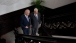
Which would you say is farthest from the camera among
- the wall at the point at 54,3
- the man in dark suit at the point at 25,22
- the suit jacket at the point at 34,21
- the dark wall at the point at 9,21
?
the wall at the point at 54,3

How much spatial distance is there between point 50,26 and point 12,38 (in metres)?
2.07

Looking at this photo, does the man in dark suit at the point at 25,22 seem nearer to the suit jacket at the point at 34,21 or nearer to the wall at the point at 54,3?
the suit jacket at the point at 34,21

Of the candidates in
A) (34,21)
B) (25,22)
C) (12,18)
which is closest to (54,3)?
(34,21)

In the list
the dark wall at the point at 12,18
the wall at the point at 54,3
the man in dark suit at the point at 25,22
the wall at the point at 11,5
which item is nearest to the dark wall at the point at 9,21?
the dark wall at the point at 12,18

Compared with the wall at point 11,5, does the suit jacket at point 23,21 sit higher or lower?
lower

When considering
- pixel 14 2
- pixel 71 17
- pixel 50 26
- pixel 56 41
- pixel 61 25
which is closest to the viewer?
pixel 56 41

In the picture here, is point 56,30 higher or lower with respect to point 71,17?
lower

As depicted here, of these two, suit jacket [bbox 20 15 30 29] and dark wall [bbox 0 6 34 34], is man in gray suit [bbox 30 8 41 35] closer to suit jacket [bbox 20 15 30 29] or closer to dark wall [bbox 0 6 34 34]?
suit jacket [bbox 20 15 30 29]

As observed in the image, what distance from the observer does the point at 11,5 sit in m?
7.46

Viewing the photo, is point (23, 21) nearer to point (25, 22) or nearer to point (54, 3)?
point (25, 22)

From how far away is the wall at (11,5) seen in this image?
→ 7.07 m

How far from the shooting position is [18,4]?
25.8 ft

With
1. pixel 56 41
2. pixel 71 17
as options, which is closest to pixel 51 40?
pixel 56 41

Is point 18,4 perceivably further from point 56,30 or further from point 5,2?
point 56,30
